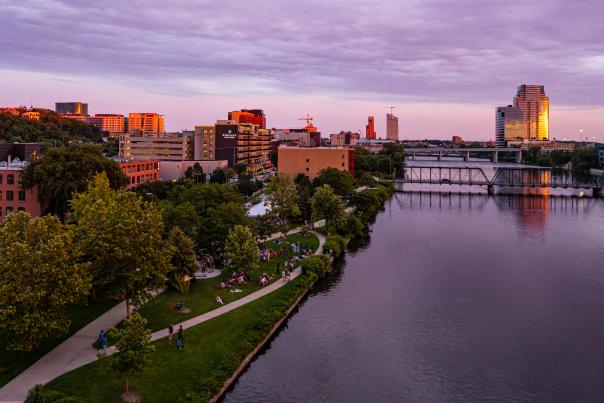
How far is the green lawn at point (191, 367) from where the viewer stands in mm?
27766

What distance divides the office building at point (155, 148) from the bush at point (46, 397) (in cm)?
14015

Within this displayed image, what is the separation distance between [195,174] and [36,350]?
315 ft

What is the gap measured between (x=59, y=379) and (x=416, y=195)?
123 m

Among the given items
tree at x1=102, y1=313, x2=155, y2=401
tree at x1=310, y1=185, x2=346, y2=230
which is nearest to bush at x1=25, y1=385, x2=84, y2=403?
tree at x1=102, y1=313, x2=155, y2=401

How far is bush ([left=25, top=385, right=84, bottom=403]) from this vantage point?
987 inches

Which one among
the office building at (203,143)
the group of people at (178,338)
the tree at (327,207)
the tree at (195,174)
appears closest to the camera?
the group of people at (178,338)

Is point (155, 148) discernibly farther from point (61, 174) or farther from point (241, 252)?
point (241, 252)

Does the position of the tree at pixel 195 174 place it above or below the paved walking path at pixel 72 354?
above

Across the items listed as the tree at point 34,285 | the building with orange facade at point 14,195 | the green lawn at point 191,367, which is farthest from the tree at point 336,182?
the tree at point 34,285

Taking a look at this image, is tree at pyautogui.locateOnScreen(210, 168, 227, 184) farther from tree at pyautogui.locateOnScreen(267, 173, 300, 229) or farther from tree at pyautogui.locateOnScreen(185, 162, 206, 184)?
tree at pyautogui.locateOnScreen(267, 173, 300, 229)

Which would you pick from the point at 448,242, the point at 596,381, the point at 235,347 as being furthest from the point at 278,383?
the point at 448,242

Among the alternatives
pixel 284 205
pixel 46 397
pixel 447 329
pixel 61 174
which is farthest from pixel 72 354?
pixel 284 205

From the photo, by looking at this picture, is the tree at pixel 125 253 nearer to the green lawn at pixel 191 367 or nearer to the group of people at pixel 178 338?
the group of people at pixel 178 338

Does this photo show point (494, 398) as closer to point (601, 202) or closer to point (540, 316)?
point (540, 316)
